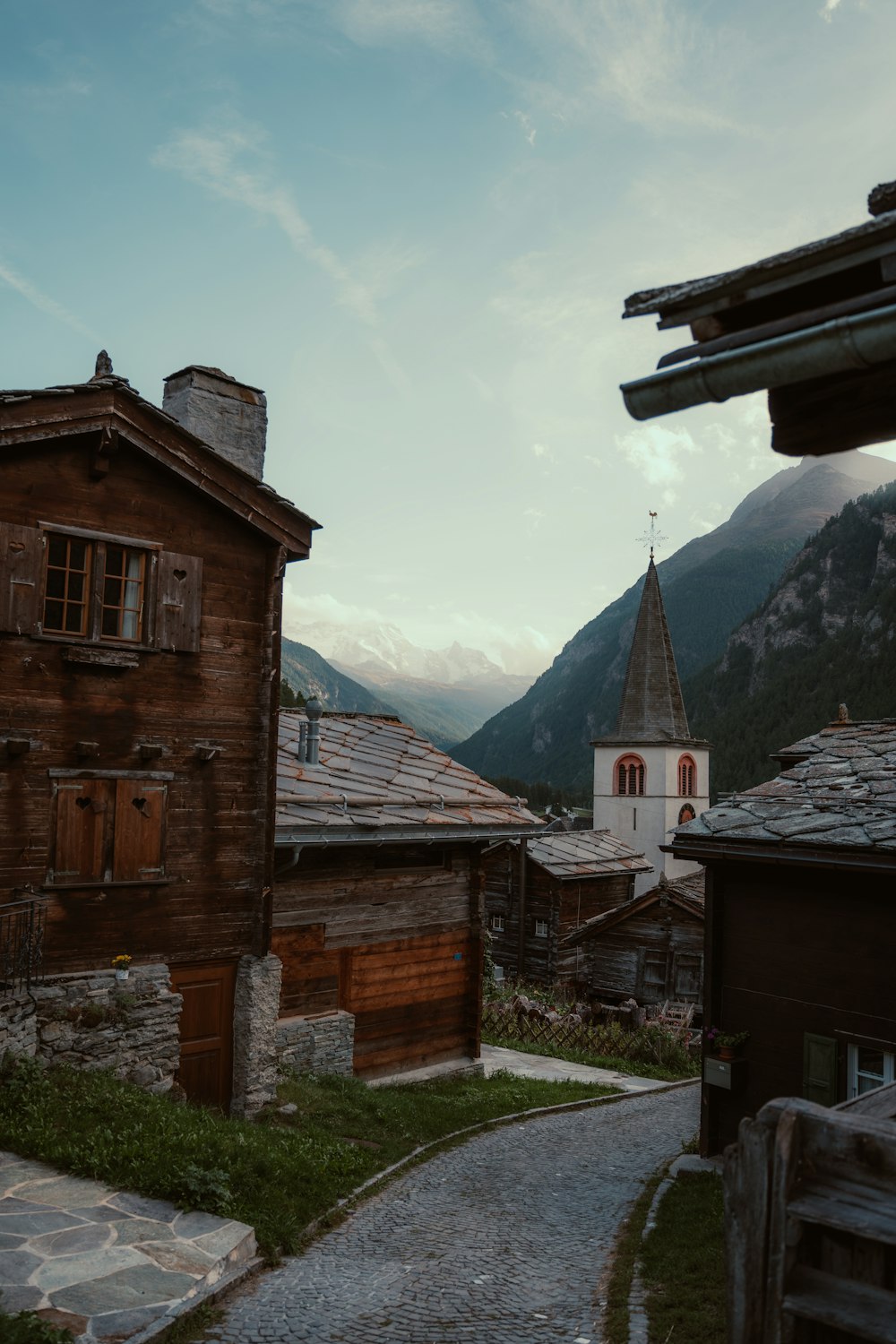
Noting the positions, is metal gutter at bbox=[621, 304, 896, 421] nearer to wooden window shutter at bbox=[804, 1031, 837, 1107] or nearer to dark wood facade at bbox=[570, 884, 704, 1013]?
wooden window shutter at bbox=[804, 1031, 837, 1107]

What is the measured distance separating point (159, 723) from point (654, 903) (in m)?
25.7

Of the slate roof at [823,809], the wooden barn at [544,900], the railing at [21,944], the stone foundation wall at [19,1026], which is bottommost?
the wooden barn at [544,900]

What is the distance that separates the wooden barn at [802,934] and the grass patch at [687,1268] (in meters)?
1.57

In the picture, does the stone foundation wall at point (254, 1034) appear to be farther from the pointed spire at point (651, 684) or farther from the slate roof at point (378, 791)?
the pointed spire at point (651, 684)

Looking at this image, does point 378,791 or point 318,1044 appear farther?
point 378,791

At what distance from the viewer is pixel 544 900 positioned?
4116 centimetres

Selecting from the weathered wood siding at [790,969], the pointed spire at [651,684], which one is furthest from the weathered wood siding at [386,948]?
the pointed spire at [651,684]

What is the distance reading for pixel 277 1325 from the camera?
807 cm

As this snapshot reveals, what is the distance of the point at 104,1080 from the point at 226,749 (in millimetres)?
4494

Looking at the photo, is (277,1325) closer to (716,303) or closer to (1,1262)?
(1,1262)

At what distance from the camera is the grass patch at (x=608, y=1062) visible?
2444 centimetres

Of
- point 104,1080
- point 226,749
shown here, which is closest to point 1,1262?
point 104,1080

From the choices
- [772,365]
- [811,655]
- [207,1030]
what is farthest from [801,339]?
[811,655]

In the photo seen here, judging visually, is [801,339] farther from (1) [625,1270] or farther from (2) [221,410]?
(2) [221,410]
